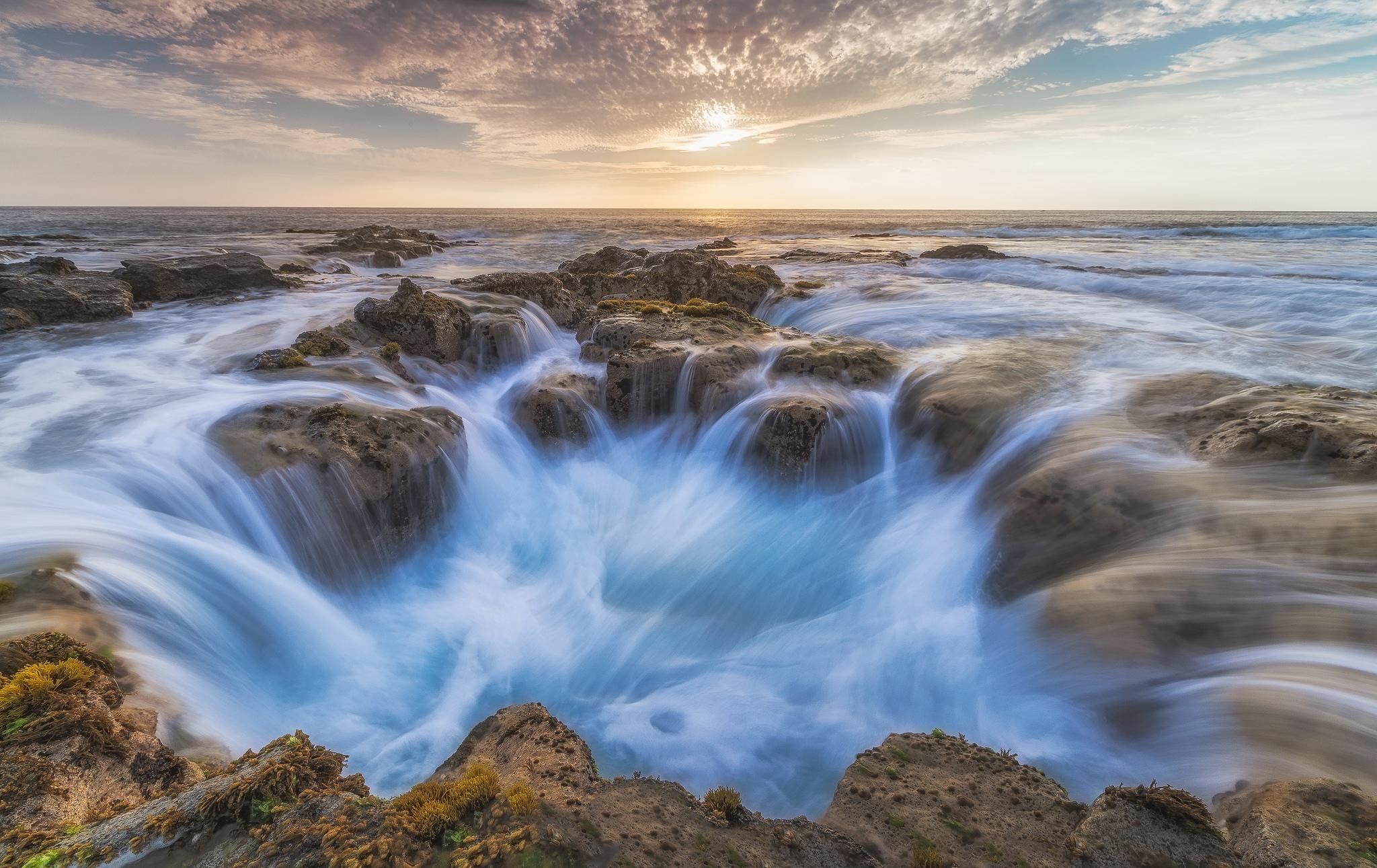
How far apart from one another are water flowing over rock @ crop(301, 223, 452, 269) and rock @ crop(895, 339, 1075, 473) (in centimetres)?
3135

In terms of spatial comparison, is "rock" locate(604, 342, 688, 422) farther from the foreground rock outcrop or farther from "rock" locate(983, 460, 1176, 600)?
the foreground rock outcrop

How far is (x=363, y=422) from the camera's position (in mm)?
8172

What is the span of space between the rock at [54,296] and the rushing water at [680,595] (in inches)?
45.3

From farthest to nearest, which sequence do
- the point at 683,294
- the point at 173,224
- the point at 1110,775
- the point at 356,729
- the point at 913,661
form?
the point at 173,224 → the point at 683,294 → the point at 913,661 → the point at 356,729 → the point at 1110,775

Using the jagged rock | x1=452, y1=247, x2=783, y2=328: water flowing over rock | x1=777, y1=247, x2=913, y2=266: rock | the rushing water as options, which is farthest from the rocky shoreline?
the jagged rock

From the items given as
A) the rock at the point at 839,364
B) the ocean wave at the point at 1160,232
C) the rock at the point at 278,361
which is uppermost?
the ocean wave at the point at 1160,232

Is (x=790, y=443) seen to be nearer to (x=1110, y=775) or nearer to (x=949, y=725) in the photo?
(x=949, y=725)

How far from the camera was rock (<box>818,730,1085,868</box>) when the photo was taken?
3145 millimetres

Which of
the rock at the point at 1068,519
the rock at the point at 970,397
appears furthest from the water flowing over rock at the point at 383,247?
the rock at the point at 1068,519

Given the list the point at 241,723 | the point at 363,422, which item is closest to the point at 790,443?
the point at 363,422

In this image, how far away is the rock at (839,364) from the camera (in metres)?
11.0

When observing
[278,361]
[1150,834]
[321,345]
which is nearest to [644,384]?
[321,345]

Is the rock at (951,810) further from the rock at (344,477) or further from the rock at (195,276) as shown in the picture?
the rock at (195,276)

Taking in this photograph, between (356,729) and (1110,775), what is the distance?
21.2 feet
